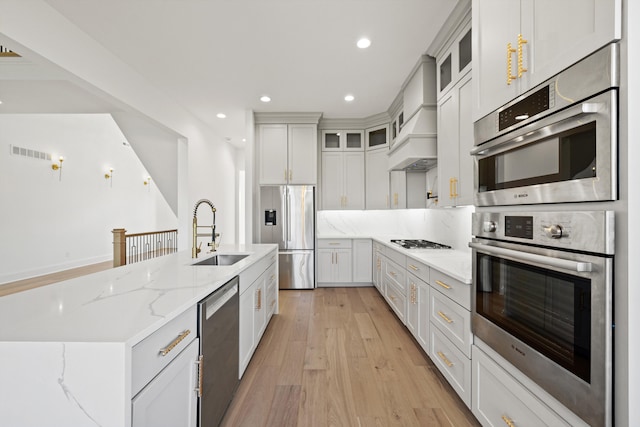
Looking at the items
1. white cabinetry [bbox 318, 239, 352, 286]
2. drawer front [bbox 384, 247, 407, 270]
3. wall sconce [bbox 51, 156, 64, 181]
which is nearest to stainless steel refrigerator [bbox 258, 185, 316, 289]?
white cabinetry [bbox 318, 239, 352, 286]

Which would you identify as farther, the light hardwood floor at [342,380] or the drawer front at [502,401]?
the light hardwood floor at [342,380]

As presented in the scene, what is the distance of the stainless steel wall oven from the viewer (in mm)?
852

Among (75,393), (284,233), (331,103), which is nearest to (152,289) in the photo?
(75,393)

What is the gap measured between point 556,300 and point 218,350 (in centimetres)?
159

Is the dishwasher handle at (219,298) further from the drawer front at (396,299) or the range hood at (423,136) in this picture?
the range hood at (423,136)

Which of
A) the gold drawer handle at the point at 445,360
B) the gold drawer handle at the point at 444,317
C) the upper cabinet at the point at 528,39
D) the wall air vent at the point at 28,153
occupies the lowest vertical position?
the gold drawer handle at the point at 445,360

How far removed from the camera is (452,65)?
7.75 ft

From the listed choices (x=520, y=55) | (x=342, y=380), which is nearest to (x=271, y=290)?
(x=342, y=380)

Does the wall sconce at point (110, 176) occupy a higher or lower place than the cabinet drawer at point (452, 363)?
higher

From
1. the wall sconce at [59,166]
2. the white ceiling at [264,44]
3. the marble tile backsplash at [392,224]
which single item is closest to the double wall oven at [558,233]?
the white ceiling at [264,44]

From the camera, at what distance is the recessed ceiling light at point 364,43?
8.60 feet

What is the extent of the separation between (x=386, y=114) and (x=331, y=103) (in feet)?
3.37

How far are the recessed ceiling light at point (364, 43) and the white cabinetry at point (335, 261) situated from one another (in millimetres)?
2919

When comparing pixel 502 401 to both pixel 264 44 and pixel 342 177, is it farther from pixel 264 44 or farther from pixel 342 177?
pixel 342 177
